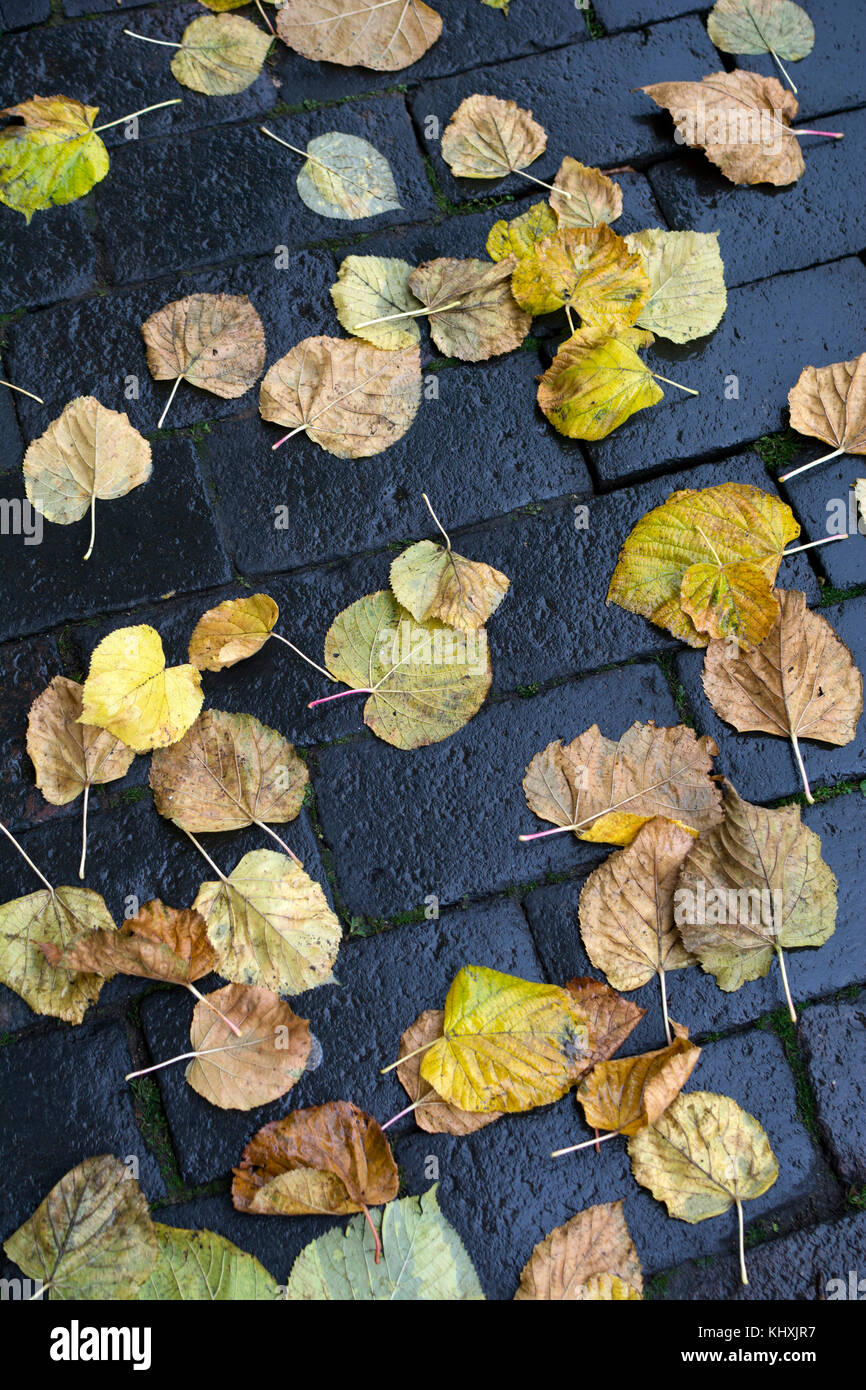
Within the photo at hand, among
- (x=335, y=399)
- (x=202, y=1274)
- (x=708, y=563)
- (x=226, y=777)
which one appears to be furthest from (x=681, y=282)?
(x=202, y=1274)

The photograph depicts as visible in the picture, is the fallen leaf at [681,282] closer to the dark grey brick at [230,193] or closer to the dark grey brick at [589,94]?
the dark grey brick at [589,94]

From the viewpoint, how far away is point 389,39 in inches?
97.3

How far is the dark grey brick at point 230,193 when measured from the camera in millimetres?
2383

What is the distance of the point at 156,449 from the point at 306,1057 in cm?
137

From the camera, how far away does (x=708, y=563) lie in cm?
215

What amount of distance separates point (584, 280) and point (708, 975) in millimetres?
1559

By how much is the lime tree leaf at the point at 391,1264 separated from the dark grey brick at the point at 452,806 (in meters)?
0.59

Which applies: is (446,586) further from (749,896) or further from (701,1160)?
(701,1160)

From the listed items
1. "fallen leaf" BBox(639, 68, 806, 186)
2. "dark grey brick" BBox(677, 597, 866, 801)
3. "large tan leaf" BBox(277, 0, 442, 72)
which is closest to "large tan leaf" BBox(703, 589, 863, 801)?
"dark grey brick" BBox(677, 597, 866, 801)

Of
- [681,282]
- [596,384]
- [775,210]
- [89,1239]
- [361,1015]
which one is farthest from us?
[775,210]

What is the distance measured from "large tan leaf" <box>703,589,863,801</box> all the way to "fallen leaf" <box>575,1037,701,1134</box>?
64 cm
